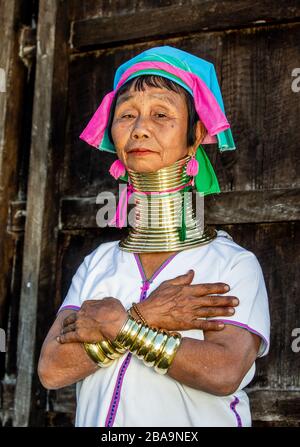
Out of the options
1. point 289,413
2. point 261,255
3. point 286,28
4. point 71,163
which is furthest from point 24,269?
point 286,28

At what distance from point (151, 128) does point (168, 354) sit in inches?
33.5

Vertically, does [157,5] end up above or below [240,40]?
above

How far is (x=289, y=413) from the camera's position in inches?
130

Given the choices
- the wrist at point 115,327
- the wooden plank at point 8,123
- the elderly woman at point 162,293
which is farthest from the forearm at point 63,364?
the wooden plank at point 8,123

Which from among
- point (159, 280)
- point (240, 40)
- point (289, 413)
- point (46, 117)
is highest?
point (240, 40)

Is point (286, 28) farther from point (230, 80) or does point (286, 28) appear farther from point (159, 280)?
point (159, 280)

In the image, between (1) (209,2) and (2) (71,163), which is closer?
(1) (209,2)

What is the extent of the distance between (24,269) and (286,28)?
1.74 m

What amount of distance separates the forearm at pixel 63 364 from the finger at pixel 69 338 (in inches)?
0.5

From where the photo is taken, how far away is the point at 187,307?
2617 mm

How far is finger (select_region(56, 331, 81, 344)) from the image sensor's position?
105 inches

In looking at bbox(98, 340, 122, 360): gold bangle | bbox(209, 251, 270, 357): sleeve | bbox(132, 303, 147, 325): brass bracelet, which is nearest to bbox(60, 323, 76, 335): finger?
bbox(98, 340, 122, 360): gold bangle
